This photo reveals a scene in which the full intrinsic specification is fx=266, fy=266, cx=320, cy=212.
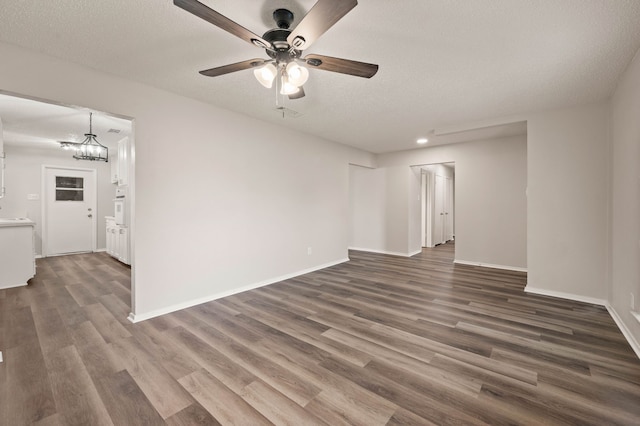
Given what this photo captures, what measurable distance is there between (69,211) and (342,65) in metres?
8.09

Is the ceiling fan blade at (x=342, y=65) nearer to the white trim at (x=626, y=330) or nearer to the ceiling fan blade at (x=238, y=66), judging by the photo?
the ceiling fan blade at (x=238, y=66)

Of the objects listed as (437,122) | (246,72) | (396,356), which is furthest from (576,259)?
(246,72)

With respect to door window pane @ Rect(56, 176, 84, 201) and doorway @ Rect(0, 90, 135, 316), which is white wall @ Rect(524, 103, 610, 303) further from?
door window pane @ Rect(56, 176, 84, 201)

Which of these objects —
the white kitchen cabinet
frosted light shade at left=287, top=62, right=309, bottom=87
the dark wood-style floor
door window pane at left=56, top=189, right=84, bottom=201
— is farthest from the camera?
door window pane at left=56, top=189, right=84, bottom=201

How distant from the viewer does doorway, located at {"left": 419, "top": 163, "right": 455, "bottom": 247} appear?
298 inches

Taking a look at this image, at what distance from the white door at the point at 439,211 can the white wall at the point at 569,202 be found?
4055 mm

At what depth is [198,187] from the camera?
332 cm

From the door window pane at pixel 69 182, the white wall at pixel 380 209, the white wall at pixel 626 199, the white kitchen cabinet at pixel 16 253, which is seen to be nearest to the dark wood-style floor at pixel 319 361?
the white wall at pixel 626 199

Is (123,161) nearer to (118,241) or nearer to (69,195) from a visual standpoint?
(118,241)

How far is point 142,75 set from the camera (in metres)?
2.67

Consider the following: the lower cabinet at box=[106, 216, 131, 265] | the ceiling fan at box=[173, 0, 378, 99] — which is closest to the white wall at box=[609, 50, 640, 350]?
the ceiling fan at box=[173, 0, 378, 99]

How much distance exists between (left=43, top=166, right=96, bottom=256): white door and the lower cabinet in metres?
0.70

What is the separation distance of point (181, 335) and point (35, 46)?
274 centimetres

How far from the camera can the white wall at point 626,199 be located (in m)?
2.30
